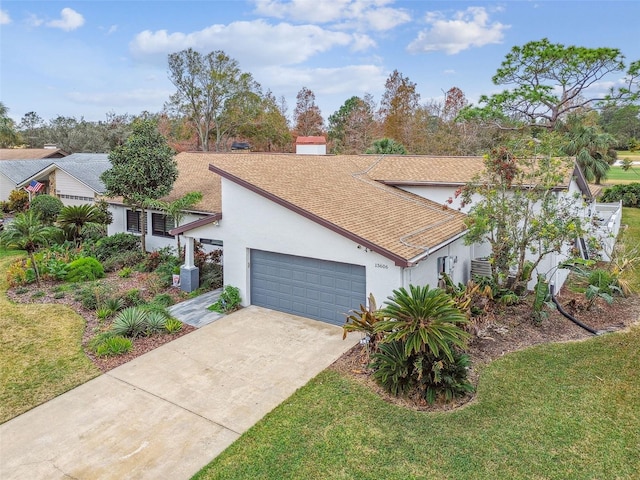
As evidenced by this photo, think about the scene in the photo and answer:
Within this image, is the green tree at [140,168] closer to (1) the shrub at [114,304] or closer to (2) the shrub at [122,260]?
(2) the shrub at [122,260]

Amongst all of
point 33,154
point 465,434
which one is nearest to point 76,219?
point 465,434

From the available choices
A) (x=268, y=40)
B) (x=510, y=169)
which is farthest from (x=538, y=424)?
(x=268, y=40)

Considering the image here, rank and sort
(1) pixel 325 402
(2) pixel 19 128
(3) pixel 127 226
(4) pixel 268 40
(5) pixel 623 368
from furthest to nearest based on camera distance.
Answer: (2) pixel 19 128 → (4) pixel 268 40 → (3) pixel 127 226 → (5) pixel 623 368 → (1) pixel 325 402

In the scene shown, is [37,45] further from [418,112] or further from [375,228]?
[418,112]

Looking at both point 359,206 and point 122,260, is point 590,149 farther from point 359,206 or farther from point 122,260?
point 122,260

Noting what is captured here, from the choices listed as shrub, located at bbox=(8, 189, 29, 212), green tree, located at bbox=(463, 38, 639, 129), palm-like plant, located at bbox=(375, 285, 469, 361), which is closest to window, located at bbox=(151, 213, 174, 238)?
palm-like plant, located at bbox=(375, 285, 469, 361)
